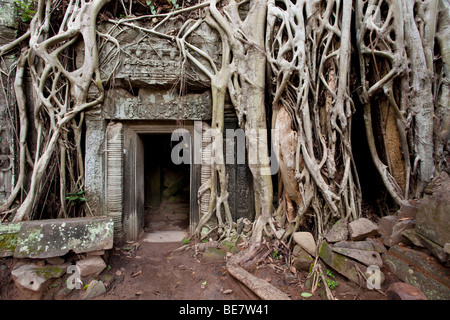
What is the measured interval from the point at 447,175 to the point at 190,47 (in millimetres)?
3163

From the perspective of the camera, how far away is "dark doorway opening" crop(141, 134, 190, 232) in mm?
4453

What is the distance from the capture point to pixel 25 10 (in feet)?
9.12

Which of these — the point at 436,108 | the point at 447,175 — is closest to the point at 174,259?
the point at 447,175

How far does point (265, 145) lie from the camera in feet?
8.69

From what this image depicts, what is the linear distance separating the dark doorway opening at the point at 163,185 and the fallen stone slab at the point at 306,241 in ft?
8.40

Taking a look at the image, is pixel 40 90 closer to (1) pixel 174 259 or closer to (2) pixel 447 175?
(1) pixel 174 259

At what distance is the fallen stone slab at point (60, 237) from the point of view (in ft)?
6.57

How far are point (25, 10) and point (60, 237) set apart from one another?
3.02 meters

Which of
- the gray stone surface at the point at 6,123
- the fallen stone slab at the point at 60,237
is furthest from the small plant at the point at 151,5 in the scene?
the fallen stone slab at the point at 60,237

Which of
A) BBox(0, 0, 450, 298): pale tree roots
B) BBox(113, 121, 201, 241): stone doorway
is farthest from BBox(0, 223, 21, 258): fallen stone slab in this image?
BBox(113, 121, 201, 241): stone doorway

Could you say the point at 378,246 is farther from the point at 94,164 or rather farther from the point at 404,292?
the point at 94,164

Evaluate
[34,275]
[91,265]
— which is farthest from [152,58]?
[34,275]
